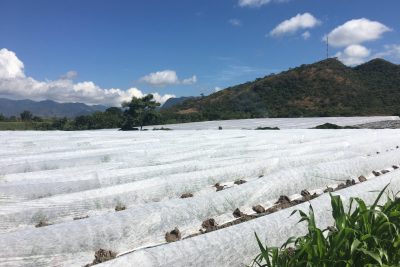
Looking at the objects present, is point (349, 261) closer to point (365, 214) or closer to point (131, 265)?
point (365, 214)

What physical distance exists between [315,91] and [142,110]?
25506 mm

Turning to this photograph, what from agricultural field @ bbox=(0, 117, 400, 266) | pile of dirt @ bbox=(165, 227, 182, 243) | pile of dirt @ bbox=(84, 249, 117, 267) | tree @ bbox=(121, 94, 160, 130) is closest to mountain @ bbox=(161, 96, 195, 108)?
tree @ bbox=(121, 94, 160, 130)

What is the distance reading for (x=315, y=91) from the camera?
39.3 m

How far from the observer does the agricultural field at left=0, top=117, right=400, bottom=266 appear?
2047 millimetres

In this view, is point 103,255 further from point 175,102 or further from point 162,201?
point 175,102

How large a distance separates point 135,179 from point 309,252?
2.21 m

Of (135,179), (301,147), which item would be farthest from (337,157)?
(135,179)

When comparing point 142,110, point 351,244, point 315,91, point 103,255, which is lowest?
point 103,255

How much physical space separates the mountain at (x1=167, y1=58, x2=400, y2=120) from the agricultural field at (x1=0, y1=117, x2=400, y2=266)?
2830cm

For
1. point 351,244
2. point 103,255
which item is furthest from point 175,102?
point 351,244

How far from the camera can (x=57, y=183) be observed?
3188 millimetres

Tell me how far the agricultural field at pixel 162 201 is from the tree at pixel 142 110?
12.9m

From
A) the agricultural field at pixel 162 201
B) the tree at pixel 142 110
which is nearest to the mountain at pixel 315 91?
the tree at pixel 142 110

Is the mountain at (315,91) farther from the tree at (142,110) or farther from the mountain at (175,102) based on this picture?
the tree at (142,110)
